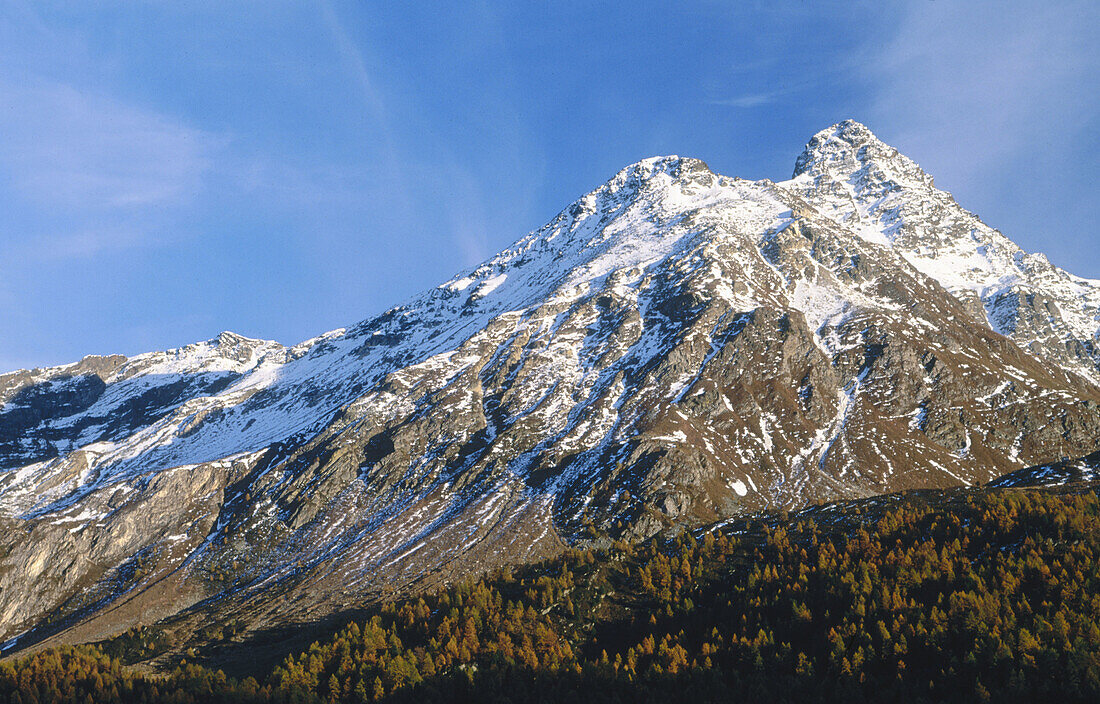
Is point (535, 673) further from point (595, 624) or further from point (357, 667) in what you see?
point (357, 667)

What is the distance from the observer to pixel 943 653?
110438mm

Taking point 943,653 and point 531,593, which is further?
point 531,593

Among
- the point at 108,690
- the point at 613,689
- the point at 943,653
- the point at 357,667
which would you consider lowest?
the point at 943,653

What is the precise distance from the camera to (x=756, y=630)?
13062 centimetres

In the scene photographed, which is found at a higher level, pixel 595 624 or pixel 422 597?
pixel 422 597

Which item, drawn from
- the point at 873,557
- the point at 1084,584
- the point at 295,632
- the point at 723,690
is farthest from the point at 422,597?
the point at 1084,584

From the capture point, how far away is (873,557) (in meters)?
142

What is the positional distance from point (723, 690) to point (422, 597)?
3706 inches

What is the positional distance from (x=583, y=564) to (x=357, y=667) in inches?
2486

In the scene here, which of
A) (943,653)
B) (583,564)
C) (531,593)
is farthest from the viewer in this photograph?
(583,564)

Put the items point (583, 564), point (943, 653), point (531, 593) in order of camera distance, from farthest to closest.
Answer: point (583, 564), point (531, 593), point (943, 653)

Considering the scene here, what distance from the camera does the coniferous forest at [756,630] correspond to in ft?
357

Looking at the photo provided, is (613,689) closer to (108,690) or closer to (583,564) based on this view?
(583,564)

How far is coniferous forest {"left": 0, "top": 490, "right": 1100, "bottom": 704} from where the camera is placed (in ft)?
357
